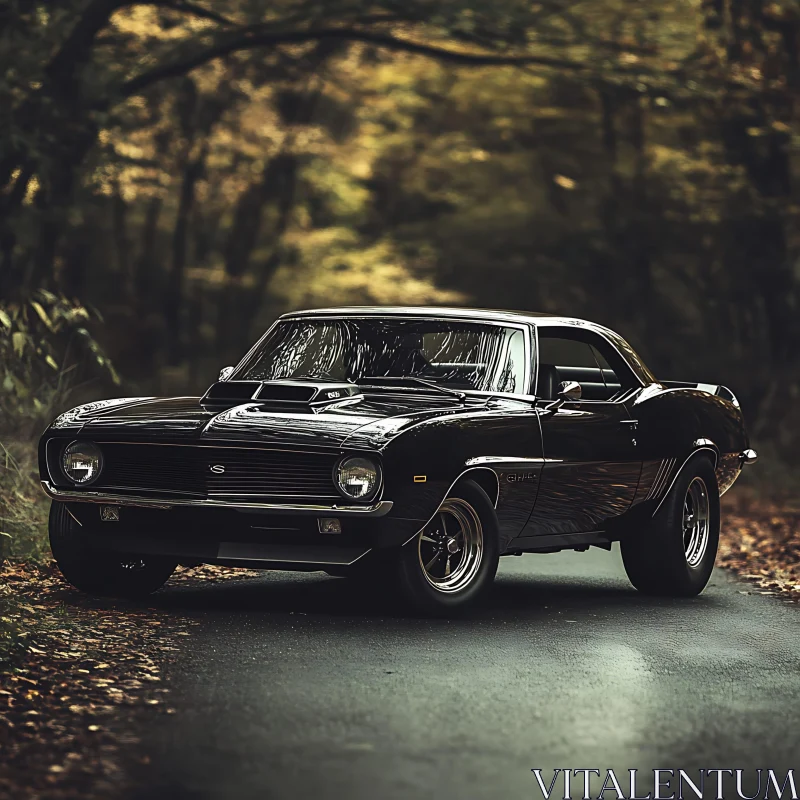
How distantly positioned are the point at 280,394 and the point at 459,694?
3.19m

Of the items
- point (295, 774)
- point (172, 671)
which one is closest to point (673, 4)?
point (172, 671)

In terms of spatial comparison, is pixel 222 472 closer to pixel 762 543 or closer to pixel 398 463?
pixel 398 463

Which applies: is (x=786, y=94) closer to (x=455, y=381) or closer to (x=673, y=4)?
(x=673, y=4)

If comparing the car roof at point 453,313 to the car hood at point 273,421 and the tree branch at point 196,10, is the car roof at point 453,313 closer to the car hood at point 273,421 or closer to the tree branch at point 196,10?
the car hood at point 273,421

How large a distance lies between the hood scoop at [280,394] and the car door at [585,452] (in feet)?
4.19

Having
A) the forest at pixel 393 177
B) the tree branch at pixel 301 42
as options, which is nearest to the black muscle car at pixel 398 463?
the forest at pixel 393 177

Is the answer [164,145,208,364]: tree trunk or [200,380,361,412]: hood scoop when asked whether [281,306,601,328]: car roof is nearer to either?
[200,380,361,412]: hood scoop

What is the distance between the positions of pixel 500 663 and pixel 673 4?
1974 centimetres

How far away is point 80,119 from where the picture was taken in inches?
766

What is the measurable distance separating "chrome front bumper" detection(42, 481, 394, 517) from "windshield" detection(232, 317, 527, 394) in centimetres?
165

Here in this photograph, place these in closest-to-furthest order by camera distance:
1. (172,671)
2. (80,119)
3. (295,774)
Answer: (295,774)
(172,671)
(80,119)

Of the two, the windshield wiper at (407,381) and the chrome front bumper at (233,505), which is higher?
the windshield wiper at (407,381)

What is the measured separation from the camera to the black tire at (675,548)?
12.1 meters

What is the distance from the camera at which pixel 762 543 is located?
17016 millimetres
